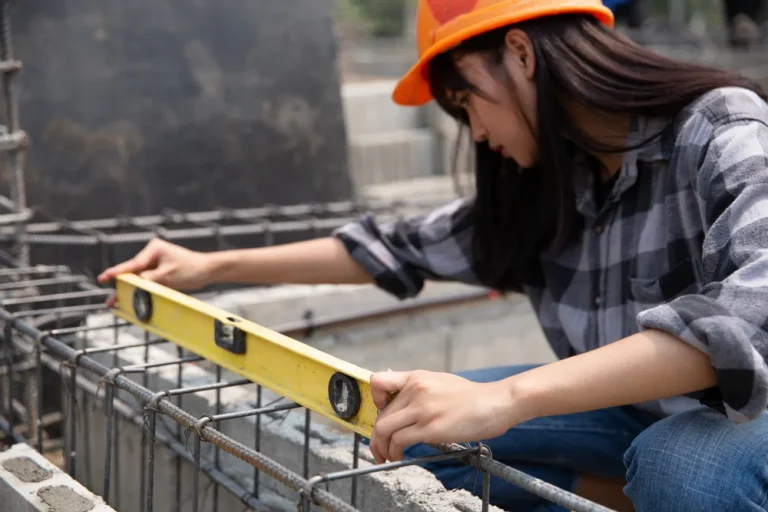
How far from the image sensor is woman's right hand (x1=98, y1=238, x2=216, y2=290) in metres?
2.72

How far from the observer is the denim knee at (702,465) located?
1.79 meters

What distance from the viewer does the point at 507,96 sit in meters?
2.27

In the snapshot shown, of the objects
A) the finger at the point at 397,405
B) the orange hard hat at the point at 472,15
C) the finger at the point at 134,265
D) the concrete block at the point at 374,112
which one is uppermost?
the orange hard hat at the point at 472,15

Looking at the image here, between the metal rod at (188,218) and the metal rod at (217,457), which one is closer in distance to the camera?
the metal rod at (217,457)

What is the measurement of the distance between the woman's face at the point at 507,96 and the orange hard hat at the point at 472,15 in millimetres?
52

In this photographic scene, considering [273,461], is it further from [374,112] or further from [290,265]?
[374,112]

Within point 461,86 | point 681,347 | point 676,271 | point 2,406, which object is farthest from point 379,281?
point 2,406

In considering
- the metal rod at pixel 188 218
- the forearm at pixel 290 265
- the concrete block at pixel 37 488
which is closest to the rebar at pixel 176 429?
the concrete block at pixel 37 488

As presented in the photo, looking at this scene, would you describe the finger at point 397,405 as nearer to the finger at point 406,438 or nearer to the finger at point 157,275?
the finger at point 406,438

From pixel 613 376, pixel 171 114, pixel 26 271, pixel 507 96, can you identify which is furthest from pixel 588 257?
pixel 171 114

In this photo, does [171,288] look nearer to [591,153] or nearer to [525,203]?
[525,203]

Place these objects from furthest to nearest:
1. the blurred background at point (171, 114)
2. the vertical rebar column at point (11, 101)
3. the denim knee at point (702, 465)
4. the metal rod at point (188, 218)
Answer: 1. the blurred background at point (171, 114)
2. the metal rod at point (188, 218)
3. the vertical rebar column at point (11, 101)
4. the denim knee at point (702, 465)

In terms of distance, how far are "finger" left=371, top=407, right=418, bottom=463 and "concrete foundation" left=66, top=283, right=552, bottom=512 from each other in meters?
0.46

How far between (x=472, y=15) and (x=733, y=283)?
3.02ft
